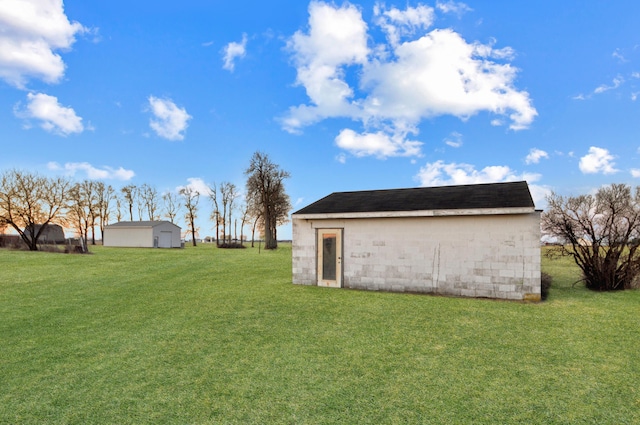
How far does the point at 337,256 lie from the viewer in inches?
408

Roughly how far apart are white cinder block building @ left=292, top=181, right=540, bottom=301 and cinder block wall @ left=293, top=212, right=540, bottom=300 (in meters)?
0.02

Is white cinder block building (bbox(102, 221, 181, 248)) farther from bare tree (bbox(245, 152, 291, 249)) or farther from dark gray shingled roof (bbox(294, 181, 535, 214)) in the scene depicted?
dark gray shingled roof (bbox(294, 181, 535, 214))

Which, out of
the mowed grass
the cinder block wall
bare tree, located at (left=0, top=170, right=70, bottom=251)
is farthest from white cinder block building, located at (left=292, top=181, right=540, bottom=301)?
bare tree, located at (left=0, top=170, right=70, bottom=251)

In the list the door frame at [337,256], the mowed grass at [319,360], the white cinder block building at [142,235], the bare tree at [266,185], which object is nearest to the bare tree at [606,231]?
the mowed grass at [319,360]

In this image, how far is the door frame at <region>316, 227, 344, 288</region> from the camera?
10.3m

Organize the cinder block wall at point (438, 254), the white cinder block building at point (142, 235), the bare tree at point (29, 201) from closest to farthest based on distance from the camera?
the cinder block wall at point (438, 254), the bare tree at point (29, 201), the white cinder block building at point (142, 235)

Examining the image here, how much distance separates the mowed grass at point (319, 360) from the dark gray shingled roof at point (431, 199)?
2421mm

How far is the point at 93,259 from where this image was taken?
18.0 m

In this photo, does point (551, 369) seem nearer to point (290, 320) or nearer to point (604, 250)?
point (290, 320)

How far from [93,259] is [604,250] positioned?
21.9 m

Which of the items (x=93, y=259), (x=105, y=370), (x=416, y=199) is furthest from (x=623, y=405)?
(x=93, y=259)

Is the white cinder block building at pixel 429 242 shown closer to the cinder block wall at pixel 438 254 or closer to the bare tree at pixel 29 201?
the cinder block wall at pixel 438 254

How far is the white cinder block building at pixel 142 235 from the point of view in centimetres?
3550

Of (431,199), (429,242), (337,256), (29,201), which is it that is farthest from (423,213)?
(29,201)
